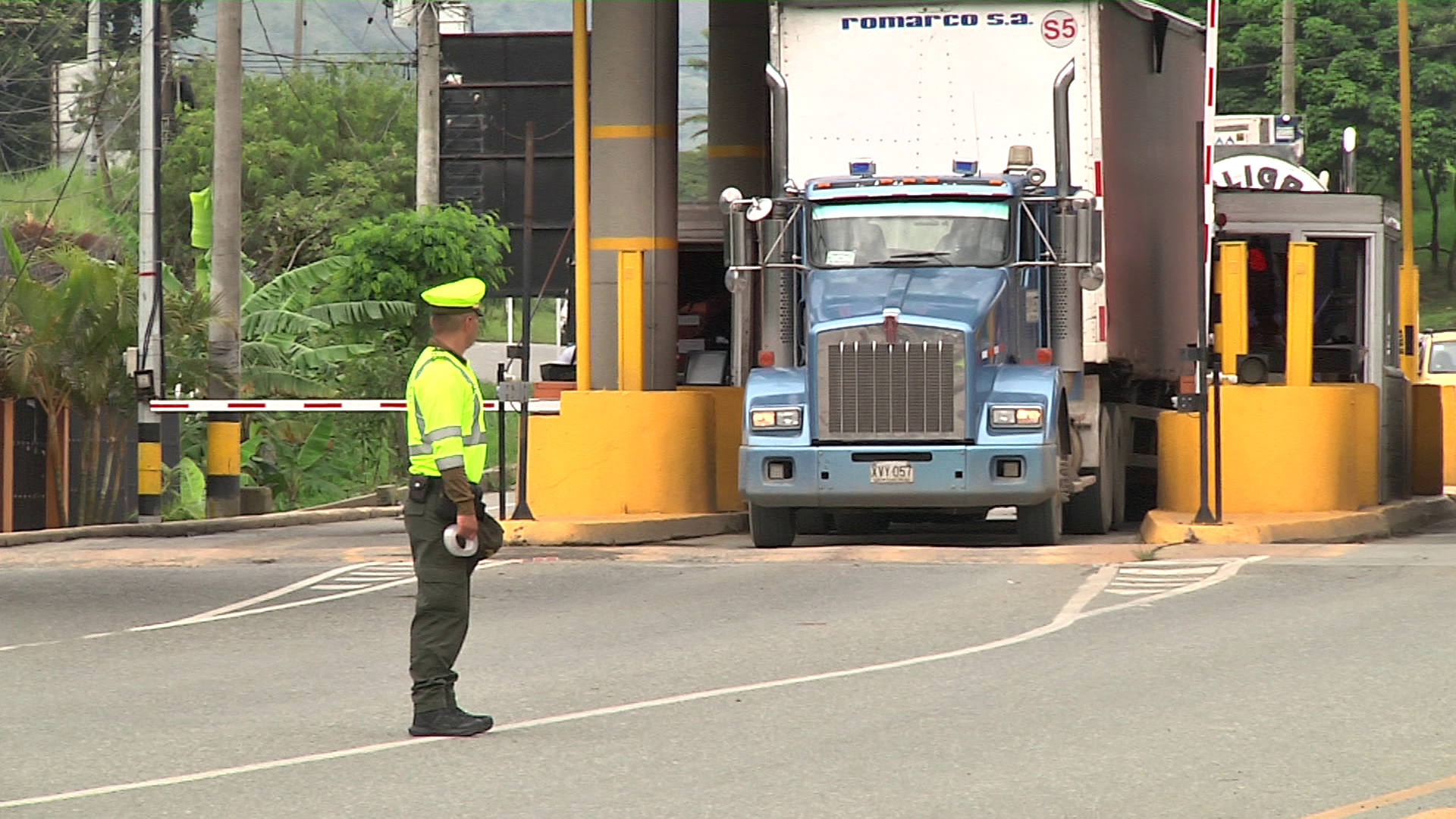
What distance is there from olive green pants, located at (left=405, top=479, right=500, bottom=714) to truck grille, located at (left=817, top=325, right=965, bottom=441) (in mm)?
8209

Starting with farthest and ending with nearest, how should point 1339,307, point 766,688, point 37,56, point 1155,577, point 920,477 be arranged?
point 37,56
point 1339,307
point 920,477
point 1155,577
point 766,688

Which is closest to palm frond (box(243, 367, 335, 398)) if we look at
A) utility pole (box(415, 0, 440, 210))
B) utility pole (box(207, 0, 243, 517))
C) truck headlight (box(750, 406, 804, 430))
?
utility pole (box(207, 0, 243, 517))

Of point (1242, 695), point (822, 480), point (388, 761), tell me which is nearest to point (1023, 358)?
point (822, 480)

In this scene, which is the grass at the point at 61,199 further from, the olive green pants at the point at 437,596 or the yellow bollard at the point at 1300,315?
the olive green pants at the point at 437,596

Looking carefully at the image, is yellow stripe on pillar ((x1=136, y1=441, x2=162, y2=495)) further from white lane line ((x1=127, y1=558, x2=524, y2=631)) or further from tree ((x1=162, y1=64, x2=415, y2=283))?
tree ((x1=162, y1=64, x2=415, y2=283))

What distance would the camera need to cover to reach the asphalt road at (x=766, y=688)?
8281 millimetres

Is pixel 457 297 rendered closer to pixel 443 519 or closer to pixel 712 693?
pixel 443 519

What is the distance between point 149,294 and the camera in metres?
24.3

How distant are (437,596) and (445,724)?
52 cm

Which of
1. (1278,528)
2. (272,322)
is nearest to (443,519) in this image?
(1278,528)

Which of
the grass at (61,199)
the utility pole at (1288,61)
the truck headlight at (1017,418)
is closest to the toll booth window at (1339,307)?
the truck headlight at (1017,418)

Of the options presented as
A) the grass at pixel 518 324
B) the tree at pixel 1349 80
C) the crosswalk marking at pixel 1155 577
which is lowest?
the crosswalk marking at pixel 1155 577

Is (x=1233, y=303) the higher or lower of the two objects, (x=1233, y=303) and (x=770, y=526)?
the higher

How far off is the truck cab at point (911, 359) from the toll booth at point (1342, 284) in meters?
3.03
